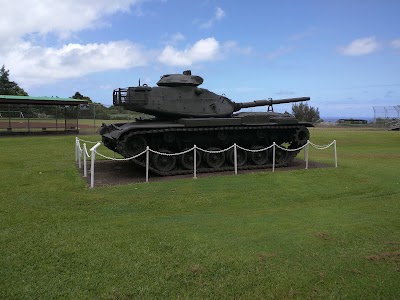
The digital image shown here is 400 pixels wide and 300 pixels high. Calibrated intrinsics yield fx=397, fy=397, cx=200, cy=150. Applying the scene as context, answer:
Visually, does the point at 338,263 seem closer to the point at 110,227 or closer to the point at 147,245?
the point at 147,245

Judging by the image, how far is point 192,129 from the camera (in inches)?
460

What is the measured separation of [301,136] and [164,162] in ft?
16.6

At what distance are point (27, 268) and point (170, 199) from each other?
3893mm

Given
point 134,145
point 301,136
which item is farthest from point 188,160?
point 301,136

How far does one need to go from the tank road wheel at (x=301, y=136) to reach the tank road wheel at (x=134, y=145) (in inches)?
212

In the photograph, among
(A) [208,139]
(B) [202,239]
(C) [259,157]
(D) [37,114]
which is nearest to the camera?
(B) [202,239]

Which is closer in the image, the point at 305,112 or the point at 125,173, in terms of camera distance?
the point at 125,173

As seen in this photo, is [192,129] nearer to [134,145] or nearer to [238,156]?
[134,145]

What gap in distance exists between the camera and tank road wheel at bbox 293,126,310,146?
13523 millimetres

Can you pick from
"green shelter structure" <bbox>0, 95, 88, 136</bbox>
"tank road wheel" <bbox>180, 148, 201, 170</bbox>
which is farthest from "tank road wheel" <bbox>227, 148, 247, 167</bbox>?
"green shelter structure" <bbox>0, 95, 88, 136</bbox>

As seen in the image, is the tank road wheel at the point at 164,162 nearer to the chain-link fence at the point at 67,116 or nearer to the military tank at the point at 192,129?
the military tank at the point at 192,129

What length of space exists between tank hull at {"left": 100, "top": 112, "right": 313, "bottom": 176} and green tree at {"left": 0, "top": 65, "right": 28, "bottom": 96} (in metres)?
39.2

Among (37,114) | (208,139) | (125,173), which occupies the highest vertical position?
(37,114)

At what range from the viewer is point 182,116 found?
12305 millimetres
